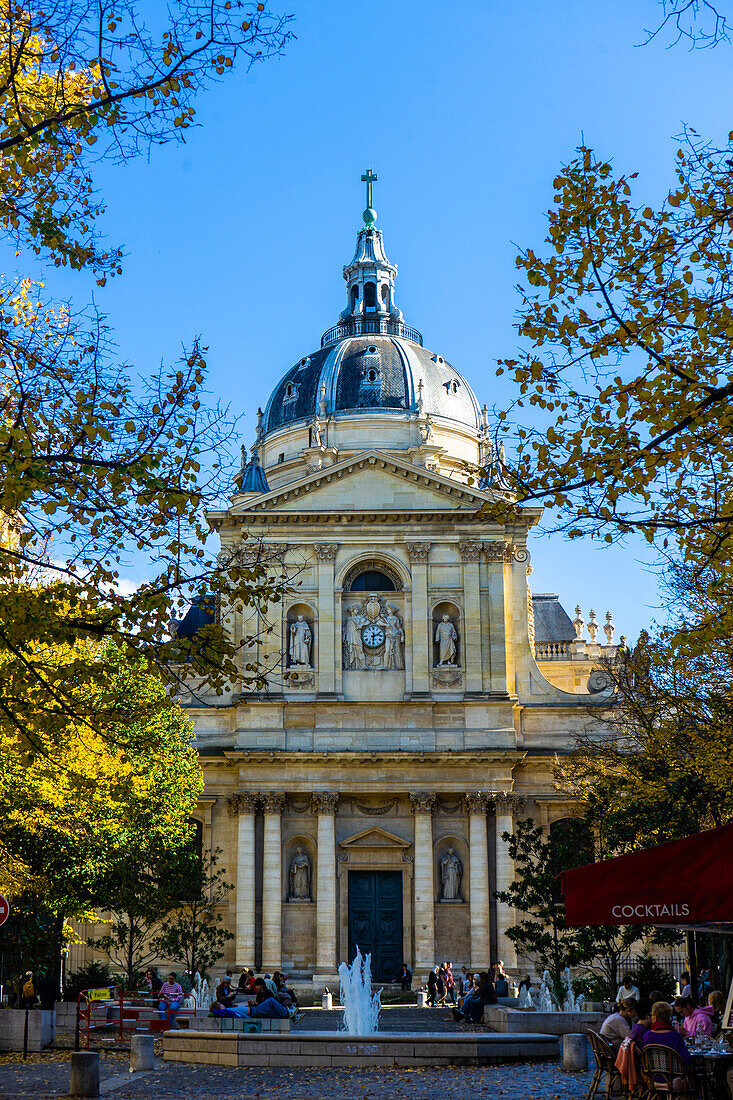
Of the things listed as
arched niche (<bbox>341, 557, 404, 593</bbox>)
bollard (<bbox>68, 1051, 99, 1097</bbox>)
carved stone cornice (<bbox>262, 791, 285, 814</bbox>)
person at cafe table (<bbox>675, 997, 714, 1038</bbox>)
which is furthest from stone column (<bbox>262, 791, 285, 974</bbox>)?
person at cafe table (<bbox>675, 997, 714, 1038</bbox>)

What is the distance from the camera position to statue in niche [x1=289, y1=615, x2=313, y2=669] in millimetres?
45906

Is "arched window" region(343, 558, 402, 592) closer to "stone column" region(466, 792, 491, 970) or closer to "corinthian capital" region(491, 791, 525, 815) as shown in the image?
"stone column" region(466, 792, 491, 970)

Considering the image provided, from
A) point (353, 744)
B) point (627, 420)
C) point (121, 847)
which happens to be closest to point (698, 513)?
point (627, 420)

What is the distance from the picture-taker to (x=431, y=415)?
6003 cm

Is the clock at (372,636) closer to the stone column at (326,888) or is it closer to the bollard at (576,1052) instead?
the stone column at (326,888)

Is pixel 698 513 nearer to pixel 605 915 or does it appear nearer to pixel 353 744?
pixel 605 915

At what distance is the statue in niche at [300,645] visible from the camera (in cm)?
4591

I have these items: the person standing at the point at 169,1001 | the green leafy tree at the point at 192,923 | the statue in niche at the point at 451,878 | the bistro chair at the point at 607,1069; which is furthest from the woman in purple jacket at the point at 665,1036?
the statue in niche at the point at 451,878

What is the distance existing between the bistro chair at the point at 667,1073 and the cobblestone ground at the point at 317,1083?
330 centimetres

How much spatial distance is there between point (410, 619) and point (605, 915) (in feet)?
110

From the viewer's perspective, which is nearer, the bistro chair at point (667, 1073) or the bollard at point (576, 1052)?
the bistro chair at point (667, 1073)

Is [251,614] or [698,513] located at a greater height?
[251,614]

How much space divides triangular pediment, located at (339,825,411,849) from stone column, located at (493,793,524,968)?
3.13 m

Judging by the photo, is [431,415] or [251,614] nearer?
[251,614]
